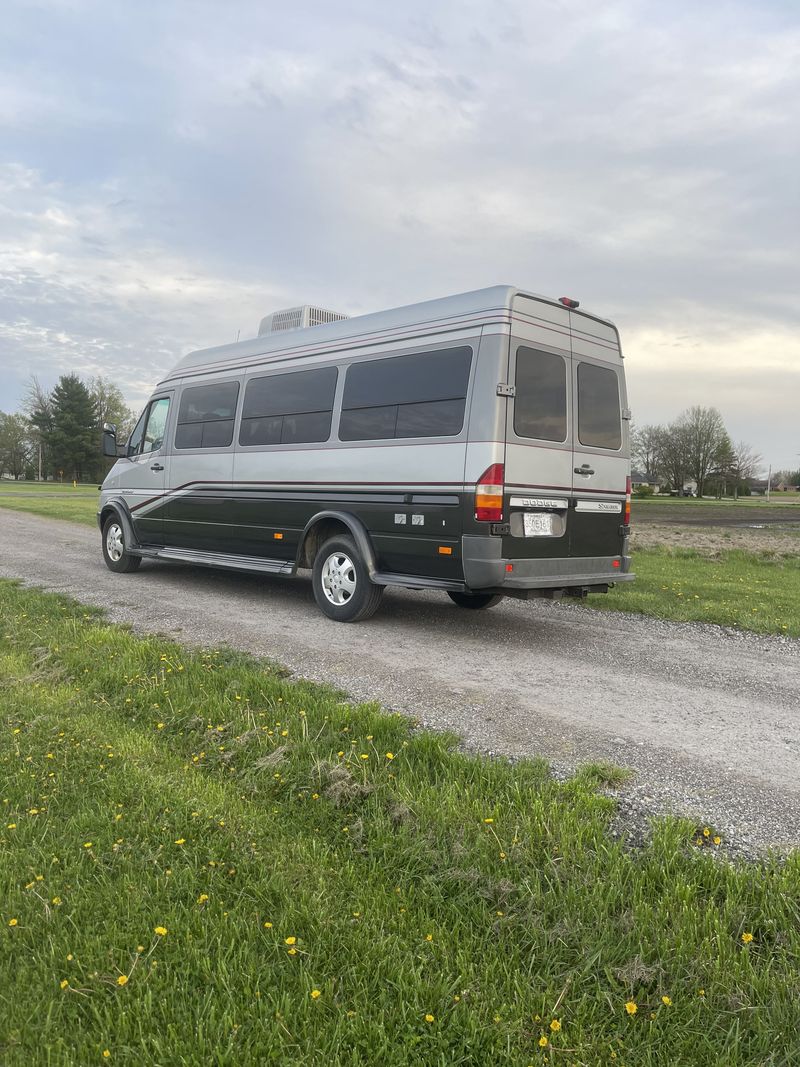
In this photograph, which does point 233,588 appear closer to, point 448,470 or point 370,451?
point 370,451

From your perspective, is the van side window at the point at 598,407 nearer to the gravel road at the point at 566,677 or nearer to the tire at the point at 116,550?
the gravel road at the point at 566,677

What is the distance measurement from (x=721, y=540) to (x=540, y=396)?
13.8m

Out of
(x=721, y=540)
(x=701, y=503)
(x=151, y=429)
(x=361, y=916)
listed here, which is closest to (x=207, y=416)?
(x=151, y=429)

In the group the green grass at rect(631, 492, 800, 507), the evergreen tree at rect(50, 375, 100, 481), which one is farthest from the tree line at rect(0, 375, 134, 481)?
the green grass at rect(631, 492, 800, 507)

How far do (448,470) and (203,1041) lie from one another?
16.0ft

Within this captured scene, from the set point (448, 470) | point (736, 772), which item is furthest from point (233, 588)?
point (736, 772)

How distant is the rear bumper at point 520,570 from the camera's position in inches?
242

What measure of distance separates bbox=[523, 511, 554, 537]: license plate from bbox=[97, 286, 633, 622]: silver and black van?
2 cm

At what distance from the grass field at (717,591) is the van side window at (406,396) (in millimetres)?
3301

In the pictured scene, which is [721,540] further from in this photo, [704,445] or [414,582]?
[704,445]

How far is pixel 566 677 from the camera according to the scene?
5.38 metres

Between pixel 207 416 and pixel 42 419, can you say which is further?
pixel 42 419

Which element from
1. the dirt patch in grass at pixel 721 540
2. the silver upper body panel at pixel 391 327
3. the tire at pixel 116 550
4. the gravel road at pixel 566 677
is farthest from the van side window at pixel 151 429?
the dirt patch in grass at pixel 721 540

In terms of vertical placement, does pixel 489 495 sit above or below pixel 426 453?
below
